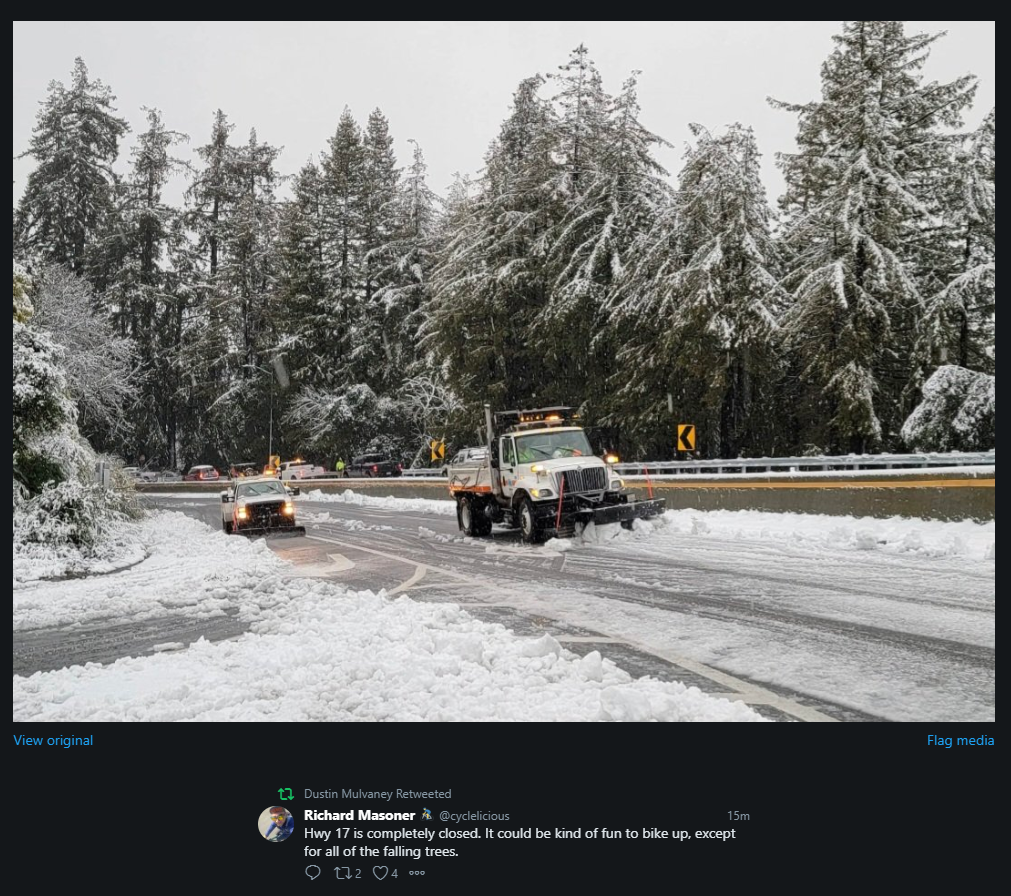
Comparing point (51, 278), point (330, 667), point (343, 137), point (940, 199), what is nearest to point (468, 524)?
point (330, 667)

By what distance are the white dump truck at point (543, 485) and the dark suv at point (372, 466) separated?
29.0 metres

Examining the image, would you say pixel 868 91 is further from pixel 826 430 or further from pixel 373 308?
pixel 373 308

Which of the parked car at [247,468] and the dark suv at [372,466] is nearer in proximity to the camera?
the dark suv at [372,466]

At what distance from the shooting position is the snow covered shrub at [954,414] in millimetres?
16000

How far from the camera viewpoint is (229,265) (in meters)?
53.0

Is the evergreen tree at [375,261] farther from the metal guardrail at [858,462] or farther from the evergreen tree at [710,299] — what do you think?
the metal guardrail at [858,462]

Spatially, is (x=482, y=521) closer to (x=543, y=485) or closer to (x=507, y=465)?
(x=507, y=465)

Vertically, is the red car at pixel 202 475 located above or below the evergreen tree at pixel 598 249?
below

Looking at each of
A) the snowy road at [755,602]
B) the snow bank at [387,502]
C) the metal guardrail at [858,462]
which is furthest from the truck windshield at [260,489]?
the metal guardrail at [858,462]

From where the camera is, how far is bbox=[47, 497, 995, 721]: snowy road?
537 cm

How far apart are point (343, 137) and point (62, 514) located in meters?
40.8

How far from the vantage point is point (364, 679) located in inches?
213
